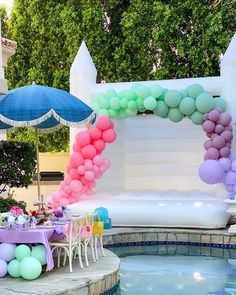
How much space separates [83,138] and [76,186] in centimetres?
95

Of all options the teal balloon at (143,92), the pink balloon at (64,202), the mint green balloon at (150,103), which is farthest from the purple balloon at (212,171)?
the pink balloon at (64,202)

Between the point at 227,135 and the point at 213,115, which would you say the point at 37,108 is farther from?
the point at 227,135

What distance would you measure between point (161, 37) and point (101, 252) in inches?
400

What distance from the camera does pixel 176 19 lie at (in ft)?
54.4

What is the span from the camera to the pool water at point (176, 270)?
22.1ft

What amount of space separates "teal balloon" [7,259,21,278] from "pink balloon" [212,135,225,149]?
5.29 metres

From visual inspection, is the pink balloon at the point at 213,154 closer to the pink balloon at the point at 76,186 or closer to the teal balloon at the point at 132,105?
the teal balloon at the point at 132,105

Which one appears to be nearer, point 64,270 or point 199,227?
point 64,270

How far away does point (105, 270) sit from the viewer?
657 cm

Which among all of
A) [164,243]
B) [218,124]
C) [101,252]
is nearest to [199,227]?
[164,243]

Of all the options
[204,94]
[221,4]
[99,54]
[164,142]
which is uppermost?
[221,4]

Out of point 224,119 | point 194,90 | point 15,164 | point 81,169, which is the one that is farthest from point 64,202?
point 224,119

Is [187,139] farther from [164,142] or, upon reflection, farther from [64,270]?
[64,270]

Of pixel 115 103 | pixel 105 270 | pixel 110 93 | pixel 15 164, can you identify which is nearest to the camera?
pixel 105 270
